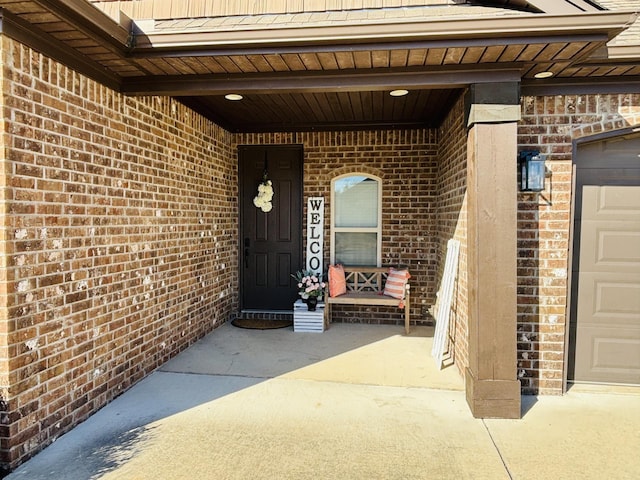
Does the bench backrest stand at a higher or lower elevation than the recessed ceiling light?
lower

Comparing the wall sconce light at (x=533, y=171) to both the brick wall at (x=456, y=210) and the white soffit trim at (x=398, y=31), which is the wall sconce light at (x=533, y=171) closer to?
the brick wall at (x=456, y=210)

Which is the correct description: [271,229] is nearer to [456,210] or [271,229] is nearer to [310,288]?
[310,288]

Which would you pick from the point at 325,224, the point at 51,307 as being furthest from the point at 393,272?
the point at 51,307

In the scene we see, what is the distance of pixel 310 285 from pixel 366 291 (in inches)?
33.4

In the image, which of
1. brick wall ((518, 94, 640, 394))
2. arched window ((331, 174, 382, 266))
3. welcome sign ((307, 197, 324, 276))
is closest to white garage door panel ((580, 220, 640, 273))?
brick wall ((518, 94, 640, 394))

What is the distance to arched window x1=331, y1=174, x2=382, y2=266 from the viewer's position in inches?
231

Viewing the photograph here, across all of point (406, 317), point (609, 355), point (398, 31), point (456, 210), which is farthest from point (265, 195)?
point (609, 355)

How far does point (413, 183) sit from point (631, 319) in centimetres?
300

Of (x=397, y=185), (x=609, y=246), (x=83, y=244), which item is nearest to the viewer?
(x=83, y=244)

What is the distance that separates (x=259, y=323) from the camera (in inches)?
228

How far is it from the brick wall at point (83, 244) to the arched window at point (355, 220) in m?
2.09

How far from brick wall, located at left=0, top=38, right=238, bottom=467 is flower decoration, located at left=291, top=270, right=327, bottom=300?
1501 mm

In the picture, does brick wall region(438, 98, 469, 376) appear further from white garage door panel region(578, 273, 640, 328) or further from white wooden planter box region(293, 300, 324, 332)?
white wooden planter box region(293, 300, 324, 332)

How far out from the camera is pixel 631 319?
3523 millimetres
